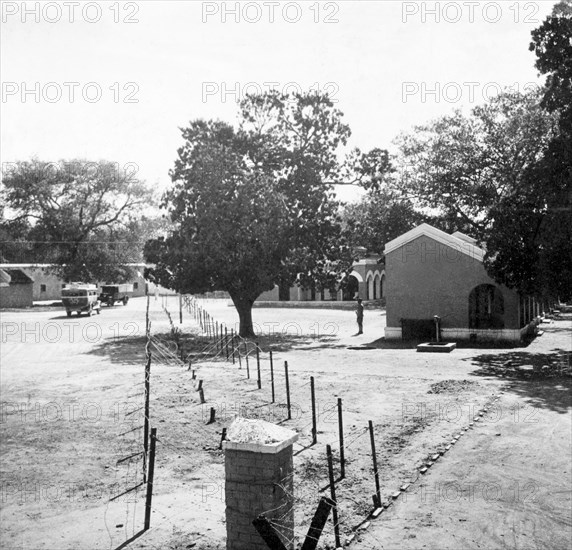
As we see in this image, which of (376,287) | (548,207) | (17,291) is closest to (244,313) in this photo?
(548,207)

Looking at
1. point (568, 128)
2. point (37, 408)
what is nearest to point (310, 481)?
point (37, 408)

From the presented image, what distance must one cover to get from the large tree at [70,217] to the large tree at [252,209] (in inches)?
1180

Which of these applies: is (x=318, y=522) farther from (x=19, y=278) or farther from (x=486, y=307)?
(x=19, y=278)

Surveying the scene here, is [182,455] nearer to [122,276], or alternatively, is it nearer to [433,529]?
[433,529]

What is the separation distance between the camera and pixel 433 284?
27.7m

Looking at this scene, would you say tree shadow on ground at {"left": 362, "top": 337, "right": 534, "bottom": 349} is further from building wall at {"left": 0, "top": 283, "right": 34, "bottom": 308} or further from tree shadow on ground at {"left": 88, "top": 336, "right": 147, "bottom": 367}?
building wall at {"left": 0, "top": 283, "right": 34, "bottom": 308}

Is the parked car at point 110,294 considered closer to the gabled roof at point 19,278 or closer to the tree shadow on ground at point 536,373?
the gabled roof at point 19,278

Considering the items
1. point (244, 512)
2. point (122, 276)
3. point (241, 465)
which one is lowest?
point (244, 512)

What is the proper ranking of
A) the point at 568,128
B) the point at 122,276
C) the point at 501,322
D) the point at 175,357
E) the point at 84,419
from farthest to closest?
the point at 122,276
the point at 501,322
the point at 175,357
the point at 568,128
the point at 84,419

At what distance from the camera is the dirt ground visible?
7395 millimetres

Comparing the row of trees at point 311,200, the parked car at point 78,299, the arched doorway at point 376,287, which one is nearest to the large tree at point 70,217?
the row of trees at point 311,200

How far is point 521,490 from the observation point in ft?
28.3

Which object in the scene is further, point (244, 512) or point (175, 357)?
point (175, 357)

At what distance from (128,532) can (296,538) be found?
6.73 ft
